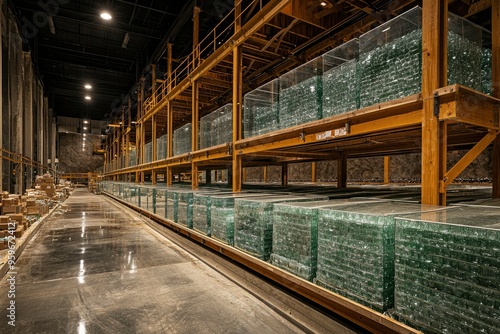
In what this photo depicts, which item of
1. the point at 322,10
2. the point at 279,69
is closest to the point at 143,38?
the point at 279,69

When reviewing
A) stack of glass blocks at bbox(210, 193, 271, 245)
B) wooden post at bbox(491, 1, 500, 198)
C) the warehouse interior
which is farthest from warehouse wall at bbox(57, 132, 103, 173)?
wooden post at bbox(491, 1, 500, 198)

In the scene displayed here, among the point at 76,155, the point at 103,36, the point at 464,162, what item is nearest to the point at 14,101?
the point at 103,36

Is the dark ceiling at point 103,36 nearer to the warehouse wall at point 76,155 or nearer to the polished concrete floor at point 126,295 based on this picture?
the polished concrete floor at point 126,295

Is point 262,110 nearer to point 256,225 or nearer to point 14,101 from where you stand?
point 256,225

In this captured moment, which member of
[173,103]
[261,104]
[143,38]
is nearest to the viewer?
[261,104]

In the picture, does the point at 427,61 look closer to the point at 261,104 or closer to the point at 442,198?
the point at 442,198

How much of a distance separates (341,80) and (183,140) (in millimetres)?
6027

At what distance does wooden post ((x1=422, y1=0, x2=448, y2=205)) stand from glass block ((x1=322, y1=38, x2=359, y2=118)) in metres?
0.71

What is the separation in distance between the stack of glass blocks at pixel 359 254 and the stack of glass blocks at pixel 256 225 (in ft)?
3.18

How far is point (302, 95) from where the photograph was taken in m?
3.67

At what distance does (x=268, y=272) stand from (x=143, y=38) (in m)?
16.5

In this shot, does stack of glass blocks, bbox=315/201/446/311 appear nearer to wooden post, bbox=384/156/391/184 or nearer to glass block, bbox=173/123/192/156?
glass block, bbox=173/123/192/156

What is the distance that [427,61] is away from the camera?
2.32 metres

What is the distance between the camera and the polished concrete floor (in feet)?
9.18
